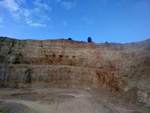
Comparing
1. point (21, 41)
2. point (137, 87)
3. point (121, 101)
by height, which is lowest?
point (121, 101)

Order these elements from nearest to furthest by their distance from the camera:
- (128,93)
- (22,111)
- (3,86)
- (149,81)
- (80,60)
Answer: (22,111)
(149,81)
(128,93)
(3,86)
(80,60)

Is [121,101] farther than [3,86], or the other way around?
[3,86]

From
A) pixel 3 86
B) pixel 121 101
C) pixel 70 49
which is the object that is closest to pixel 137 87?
pixel 121 101

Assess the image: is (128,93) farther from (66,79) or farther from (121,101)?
(66,79)

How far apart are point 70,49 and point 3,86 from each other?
1210 cm

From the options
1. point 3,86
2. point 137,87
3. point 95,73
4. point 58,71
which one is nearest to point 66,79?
point 58,71

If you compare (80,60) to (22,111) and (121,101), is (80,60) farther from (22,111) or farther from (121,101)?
(22,111)

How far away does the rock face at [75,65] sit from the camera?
50.0 ft

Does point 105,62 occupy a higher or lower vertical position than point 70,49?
lower

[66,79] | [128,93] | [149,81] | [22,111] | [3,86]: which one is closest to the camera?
[22,111]

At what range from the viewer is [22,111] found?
27.8 feet

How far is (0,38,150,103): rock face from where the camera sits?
1525cm

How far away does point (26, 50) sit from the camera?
24000 millimetres

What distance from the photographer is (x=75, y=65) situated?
2345 centimetres
